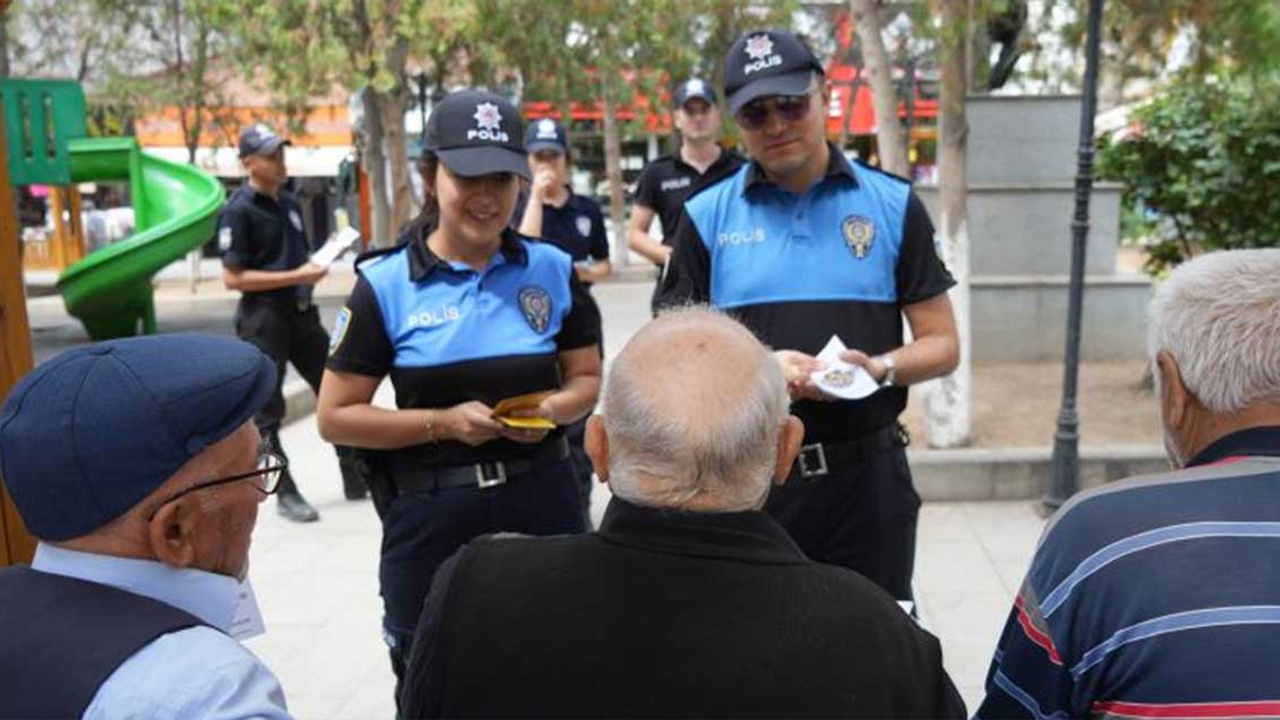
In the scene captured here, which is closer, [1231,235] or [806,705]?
[806,705]

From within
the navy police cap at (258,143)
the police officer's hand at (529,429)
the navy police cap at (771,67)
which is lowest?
the police officer's hand at (529,429)

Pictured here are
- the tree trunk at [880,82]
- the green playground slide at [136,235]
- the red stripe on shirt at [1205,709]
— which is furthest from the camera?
the green playground slide at [136,235]

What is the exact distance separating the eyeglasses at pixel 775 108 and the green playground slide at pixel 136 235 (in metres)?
10.5

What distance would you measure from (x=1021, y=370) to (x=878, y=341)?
655cm

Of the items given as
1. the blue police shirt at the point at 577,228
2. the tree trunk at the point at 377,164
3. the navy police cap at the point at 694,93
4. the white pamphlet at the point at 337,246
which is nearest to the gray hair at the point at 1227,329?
the navy police cap at the point at 694,93

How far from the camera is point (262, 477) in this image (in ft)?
5.21

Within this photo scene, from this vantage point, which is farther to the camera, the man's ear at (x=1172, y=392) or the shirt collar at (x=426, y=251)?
the shirt collar at (x=426, y=251)

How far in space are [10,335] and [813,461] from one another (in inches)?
72.4

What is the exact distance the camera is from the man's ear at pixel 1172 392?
1662mm

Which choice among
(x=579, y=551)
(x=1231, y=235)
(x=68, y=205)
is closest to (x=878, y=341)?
(x=579, y=551)

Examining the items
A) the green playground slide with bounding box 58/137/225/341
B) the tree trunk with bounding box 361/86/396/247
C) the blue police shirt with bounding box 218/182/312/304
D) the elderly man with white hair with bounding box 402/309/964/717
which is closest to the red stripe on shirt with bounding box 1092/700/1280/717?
the elderly man with white hair with bounding box 402/309/964/717

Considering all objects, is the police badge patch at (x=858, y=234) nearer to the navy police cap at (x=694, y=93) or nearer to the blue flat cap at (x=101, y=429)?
the blue flat cap at (x=101, y=429)

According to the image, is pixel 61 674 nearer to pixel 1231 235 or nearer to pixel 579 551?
pixel 579 551

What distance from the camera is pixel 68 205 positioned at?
707 inches
